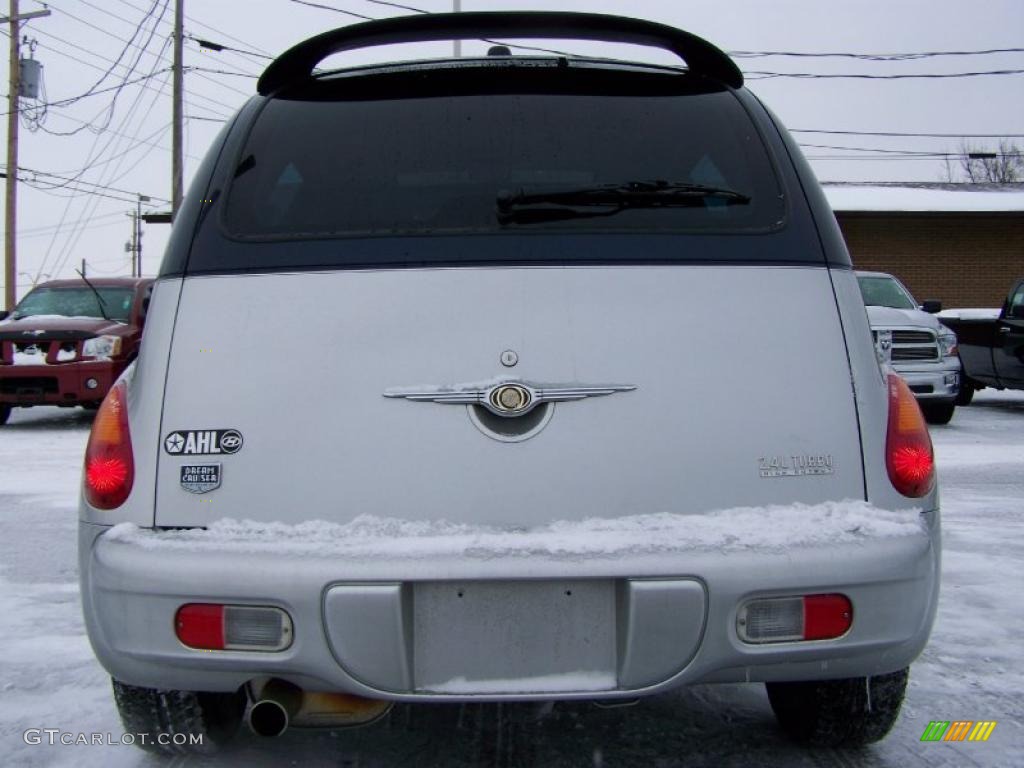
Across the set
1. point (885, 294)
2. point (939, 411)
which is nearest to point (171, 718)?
point (939, 411)

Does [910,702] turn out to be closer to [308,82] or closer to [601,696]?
[601,696]

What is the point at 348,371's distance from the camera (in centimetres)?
207

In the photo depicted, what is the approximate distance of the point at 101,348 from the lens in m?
10.5

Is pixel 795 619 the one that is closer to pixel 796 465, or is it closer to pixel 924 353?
pixel 796 465

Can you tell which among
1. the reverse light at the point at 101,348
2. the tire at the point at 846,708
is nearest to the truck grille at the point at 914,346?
the reverse light at the point at 101,348

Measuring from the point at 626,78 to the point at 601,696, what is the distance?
1.47 metres

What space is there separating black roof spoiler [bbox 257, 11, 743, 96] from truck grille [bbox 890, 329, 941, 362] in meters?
8.92

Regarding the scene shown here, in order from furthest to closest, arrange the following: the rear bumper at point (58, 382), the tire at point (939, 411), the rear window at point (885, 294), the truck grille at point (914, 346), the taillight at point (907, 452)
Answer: the rear window at point (885, 294), the tire at point (939, 411), the truck grille at point (914, 346), the rear bumper at point (58, 382), the taillight at point (907, 452)

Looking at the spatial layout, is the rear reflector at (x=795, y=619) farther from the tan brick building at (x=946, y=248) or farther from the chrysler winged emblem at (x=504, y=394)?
the tan brick building at (x=946, y=248)

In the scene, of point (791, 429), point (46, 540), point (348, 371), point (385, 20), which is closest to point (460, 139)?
point (385, 20)

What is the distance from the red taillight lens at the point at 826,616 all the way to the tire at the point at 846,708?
0.44 metres

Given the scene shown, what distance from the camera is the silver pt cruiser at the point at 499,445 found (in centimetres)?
194

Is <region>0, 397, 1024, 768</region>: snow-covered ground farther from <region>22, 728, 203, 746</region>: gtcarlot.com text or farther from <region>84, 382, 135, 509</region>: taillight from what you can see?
<region>84, 382, 135, 509</region>: taillight

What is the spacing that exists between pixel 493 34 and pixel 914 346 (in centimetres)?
942
